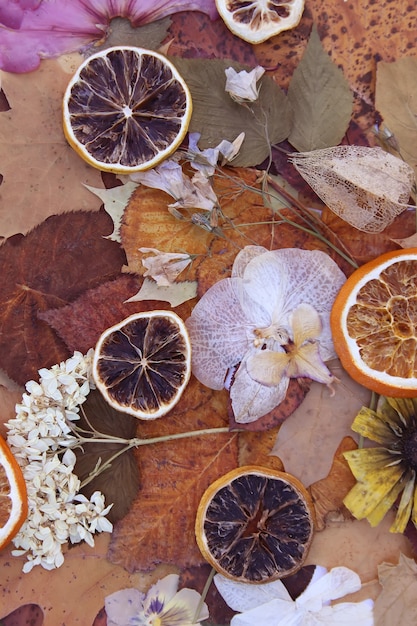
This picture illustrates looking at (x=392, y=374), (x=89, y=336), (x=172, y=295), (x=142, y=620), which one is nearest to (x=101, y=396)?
(x=89, y=336)

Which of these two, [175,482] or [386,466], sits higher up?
[386,466]

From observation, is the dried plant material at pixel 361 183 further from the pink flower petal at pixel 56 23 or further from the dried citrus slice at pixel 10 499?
the dried citrus slice at pixel 10 499

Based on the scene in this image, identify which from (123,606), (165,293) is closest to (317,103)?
(165,293)

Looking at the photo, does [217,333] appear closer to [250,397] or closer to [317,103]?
[250,397]

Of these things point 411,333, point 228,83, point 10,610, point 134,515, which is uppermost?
point 228,83

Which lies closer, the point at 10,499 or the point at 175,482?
the point at 10,499

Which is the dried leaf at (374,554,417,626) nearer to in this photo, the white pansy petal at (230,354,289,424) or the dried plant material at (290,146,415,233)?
the white pansy petal at (230,354,289,424)

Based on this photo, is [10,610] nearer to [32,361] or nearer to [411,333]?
[32,361]
